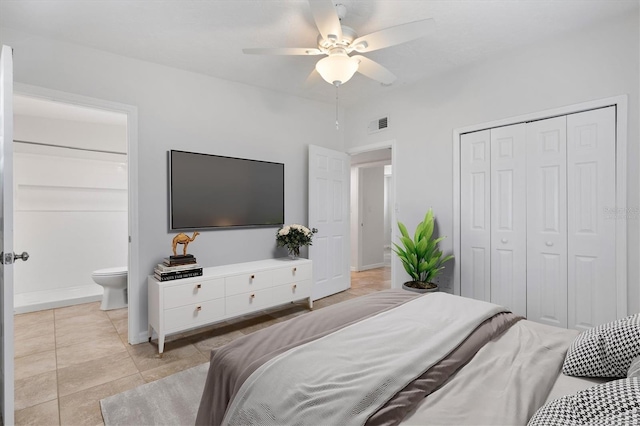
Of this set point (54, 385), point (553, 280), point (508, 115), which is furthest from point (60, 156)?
point (553, 280)

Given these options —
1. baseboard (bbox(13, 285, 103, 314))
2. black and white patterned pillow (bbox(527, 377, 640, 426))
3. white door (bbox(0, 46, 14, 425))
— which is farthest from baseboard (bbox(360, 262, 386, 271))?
black and white patterned pillow (bbox(527, 377, 640, 426))

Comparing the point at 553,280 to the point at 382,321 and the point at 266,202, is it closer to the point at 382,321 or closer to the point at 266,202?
the point at 382,321

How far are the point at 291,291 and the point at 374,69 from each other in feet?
7.71

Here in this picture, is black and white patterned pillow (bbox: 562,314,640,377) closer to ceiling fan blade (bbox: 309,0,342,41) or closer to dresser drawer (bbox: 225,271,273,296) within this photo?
ceiling fan blade (bbox: 309,0,342,41)

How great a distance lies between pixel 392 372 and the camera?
3.52 feet

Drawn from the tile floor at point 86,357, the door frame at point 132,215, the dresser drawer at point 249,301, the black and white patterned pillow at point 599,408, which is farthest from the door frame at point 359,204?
the black and white patterned pillow at point 599,408

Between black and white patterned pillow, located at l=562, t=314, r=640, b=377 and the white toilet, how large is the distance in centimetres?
404

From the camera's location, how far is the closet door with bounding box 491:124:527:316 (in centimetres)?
289

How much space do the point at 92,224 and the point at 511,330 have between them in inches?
197

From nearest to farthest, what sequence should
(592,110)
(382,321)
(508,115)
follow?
(382,321) → (592,110) → (508,115)

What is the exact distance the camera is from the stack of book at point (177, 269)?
2.69m

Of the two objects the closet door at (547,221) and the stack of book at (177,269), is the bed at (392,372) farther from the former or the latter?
the stack of book at (177,269)

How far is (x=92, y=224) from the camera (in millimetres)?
4371

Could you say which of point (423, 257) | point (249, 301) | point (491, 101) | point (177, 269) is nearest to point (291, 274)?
point (249, 301)
